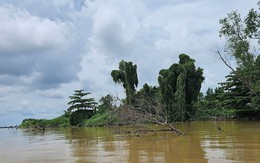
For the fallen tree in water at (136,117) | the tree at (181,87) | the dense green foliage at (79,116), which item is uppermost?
the tree at (181,87)

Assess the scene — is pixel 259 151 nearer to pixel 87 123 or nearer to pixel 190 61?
pixel 190 61

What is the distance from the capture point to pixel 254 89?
32219 millimetres

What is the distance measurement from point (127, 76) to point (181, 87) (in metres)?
14.3

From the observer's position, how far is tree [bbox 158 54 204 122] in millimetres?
61375

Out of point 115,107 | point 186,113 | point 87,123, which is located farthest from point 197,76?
point 115,107

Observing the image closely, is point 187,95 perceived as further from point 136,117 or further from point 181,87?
point 136,117

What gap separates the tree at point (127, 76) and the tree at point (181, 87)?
8.08 metres

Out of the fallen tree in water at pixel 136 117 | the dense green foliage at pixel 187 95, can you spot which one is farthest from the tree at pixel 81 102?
the fallen tree in water at pixel 136 117

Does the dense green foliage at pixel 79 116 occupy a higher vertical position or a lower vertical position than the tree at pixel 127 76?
lower

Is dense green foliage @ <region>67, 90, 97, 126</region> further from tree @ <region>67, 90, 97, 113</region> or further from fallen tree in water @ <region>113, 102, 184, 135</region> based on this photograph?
fallen tree in water @ <region>113, 102, 184, 135</region>

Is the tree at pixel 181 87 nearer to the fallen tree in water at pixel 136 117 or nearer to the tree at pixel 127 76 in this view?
the tree at pixel 127 76

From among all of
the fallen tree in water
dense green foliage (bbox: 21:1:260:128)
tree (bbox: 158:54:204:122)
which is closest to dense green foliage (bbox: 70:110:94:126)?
dense green foliage (bbox: 21:1:260:128)

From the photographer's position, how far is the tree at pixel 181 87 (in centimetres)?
6138

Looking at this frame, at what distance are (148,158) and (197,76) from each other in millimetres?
53234
